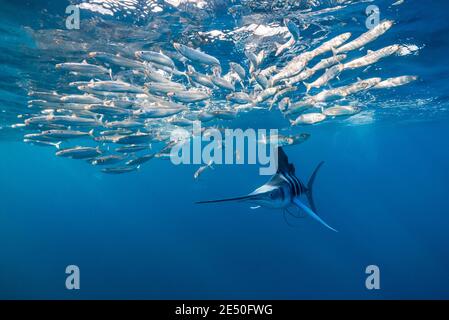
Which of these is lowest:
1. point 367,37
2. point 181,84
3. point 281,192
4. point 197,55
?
point 281,192

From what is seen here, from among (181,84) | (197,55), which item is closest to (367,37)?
(197,55)

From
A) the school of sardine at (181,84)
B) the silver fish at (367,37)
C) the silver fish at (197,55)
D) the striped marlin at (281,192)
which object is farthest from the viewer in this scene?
the silver fish at (367,37)

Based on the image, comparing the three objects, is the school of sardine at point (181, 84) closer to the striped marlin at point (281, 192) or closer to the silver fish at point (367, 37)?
the silver fish at point (367, 37)

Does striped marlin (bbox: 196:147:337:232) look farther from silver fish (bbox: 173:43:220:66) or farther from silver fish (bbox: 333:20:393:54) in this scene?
silver fish (bbox: 333:20:393:54)

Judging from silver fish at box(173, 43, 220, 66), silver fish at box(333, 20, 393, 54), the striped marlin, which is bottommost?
the striped marlin

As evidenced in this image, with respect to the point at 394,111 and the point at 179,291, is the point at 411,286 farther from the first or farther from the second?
the point at 179,291

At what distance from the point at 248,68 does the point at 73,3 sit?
6741mm

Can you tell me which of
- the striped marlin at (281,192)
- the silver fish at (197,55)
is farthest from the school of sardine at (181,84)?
the striped marlin at (281,192)

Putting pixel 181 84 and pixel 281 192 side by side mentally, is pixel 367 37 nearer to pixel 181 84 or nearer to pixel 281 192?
pixel 181 84

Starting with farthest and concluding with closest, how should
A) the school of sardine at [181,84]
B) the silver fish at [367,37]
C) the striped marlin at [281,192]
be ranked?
the silver fish at [367,37], the school of sardine at [181,84], the striped marlin at [281,192]

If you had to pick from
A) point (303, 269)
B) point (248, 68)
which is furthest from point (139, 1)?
point (303, 269)

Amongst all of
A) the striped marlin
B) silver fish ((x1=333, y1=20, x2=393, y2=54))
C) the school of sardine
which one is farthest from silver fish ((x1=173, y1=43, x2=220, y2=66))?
silver fish ((x1=333, y1=20, x2=393, y2=54))
